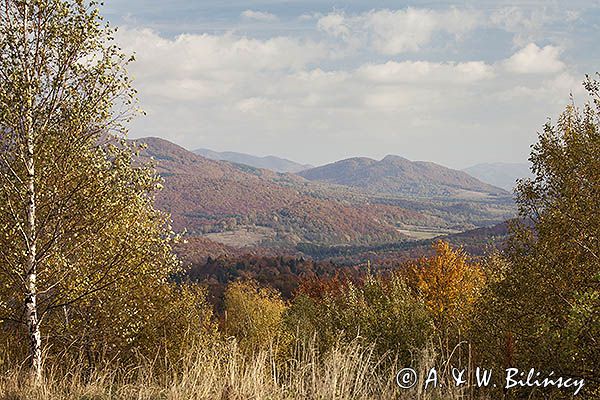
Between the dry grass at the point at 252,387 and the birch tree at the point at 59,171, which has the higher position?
the birch tree at the point at 59,171

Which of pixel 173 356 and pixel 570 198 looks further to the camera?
pixel 173 356

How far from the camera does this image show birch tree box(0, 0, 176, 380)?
1306 centimetres

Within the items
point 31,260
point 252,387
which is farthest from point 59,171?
point 252,387

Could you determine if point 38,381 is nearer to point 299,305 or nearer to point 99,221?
point 99,221

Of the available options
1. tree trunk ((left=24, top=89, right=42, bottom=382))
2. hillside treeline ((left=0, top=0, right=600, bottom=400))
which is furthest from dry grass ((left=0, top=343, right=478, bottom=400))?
tree trunk ((left=24, top=89, right=42, bottom=382))

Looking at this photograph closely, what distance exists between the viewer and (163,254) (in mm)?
16750

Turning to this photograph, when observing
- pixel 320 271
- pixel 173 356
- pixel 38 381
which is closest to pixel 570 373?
pixel 38 381

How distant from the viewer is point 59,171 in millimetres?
13727

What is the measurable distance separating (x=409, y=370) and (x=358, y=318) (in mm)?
25240

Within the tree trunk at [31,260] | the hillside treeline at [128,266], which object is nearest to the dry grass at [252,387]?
the hillside treeline at [128,266]

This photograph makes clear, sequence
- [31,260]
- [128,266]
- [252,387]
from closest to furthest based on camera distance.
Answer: [252,387], [31,260], [128,266]

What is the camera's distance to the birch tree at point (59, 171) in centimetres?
1306

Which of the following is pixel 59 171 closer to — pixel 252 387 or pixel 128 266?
pixel 128 266

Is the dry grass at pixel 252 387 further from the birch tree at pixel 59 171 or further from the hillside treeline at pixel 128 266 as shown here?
the birch tree at pixel 59 171
